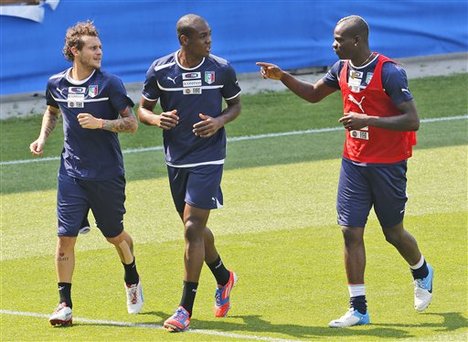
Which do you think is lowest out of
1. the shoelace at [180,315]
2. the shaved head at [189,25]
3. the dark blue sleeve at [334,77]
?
the shoelace at [180,315]

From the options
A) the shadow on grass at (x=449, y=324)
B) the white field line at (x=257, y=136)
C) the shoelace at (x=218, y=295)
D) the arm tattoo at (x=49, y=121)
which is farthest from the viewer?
the white field line at (x=257, y=136)

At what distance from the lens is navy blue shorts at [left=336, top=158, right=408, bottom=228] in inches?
374

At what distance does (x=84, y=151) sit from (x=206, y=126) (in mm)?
1032

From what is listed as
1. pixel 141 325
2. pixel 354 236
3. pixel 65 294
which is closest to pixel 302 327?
pixel 354 236

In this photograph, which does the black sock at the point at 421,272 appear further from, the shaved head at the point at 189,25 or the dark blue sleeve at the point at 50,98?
the dark blue sleeve at the point at 50,98

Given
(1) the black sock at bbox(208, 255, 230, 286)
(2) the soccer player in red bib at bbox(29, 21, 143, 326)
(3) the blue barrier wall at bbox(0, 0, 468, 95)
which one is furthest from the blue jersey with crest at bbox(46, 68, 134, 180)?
(3) the blue barrier wall at bbox(0, 0, 468, 95)

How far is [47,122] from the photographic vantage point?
10.2 meters

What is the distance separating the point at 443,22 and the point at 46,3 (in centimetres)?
629

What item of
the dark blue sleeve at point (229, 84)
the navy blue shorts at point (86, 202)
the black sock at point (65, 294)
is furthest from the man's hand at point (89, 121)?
the black sock at point (65, 294)

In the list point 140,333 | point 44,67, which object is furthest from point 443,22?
point 140,333

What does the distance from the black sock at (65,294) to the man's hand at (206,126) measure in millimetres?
1586

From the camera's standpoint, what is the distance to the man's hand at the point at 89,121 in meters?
9.50

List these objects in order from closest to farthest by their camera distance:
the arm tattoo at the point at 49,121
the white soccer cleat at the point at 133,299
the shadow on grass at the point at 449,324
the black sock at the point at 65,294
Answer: the shadow on grass at the point at 449,324 → the black sock at the point at 65,294 → the white soccer cleat at the point at 133,299 → the arm tattoo at the point at 49,121

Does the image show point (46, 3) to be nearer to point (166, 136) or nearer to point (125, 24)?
point (125, 24)
